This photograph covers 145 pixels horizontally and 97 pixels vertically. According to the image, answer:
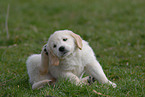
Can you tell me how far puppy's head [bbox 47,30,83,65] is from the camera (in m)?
3.55

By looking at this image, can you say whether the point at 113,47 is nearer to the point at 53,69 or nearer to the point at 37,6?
the point at 53,69

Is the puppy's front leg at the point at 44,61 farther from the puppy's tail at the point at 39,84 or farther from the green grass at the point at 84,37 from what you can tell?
the green grass at the point at 84,37

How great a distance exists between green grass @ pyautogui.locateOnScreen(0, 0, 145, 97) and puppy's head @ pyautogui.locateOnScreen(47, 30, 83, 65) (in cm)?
50

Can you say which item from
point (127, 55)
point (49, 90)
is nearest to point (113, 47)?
point (127, 55)

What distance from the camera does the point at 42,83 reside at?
3.95 m

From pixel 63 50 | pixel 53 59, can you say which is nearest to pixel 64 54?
pixel 63 50

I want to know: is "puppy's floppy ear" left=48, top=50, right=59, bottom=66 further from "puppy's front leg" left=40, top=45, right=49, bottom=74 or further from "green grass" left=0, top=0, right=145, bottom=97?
"green grass" left=0, top=0, right=145, bottom=97

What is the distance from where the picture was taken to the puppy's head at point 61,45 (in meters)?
3.55

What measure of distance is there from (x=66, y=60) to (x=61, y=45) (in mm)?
388

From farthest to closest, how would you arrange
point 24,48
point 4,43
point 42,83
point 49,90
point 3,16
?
point 3,16 < point 4,43 < point 24,48 < point 42,83 < point 49,90

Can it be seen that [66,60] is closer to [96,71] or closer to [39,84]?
[96,71]

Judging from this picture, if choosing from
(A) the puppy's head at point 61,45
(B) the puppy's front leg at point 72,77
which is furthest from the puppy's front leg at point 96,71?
(A) the puppy's head at point 61,45

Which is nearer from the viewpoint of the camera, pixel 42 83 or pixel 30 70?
pixel 42 83

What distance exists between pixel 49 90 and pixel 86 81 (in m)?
0.72
